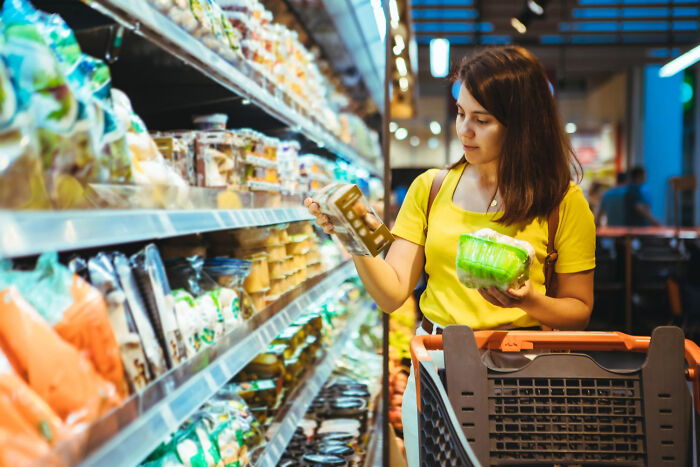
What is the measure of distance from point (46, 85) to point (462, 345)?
0.80 metres

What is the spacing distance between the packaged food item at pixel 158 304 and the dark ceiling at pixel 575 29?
8153 mm

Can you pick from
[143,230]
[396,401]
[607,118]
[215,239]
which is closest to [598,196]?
[607,118]

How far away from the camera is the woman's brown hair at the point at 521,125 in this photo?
1439mm

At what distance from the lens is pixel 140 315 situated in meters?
1.11

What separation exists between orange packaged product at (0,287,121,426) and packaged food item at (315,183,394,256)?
1.89ft

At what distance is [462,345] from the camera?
118 cm

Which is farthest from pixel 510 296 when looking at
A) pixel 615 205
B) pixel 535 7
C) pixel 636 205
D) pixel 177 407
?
pixel 615 205

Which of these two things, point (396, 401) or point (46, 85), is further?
point (396, 401)

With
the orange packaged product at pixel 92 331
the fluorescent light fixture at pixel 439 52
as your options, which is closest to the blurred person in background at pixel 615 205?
the fluorescent light fixture at pixel 439 52

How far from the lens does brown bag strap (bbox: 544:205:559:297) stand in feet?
4.91

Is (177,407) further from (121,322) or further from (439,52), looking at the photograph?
(439,52)

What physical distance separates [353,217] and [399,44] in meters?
3.30

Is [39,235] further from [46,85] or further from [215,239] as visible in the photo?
[215,239]

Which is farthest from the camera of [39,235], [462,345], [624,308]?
[624,308]
